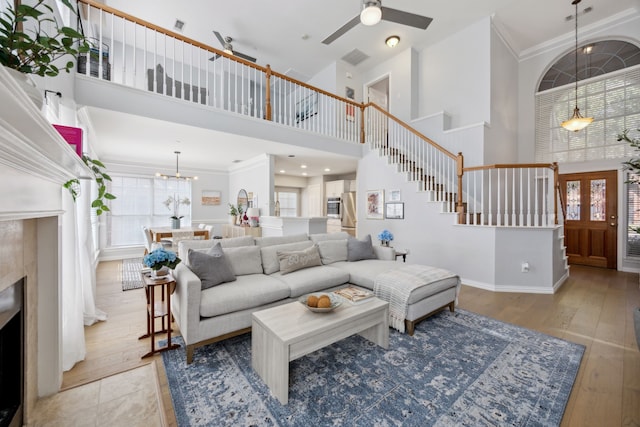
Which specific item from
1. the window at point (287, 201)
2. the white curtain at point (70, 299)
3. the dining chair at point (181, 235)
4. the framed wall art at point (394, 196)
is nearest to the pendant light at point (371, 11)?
the framed wall art at point (394, 196)

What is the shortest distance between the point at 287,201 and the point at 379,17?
6.68 metres

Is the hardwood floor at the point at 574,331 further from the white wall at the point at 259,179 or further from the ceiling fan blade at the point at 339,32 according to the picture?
the ceiling fan blade at the point at 339,32

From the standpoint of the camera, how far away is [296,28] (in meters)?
5.71

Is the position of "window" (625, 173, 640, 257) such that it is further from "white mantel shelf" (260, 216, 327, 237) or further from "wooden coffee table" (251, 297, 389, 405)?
"wooden coffee table" (251, 297, 389, 405)

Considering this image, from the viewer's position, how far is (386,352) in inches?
92.4

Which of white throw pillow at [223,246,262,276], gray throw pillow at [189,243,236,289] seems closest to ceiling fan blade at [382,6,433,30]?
white throw pillow at [223,246,262,276]

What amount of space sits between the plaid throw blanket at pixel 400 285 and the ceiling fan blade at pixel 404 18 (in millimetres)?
4036

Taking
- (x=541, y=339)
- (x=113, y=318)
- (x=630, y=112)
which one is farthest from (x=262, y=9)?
(x=630, y=112)

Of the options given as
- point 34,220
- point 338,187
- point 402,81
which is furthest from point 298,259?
point 402,81

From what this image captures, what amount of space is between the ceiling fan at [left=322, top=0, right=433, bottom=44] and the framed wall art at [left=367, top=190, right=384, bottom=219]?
10.2 ft

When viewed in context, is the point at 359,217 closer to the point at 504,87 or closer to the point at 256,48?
the point at 504,87

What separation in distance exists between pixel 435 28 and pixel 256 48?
4085 mm

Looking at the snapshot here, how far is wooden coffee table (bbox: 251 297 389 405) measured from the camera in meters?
→ 1.75

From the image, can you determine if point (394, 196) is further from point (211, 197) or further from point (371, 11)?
point (211, 197)
